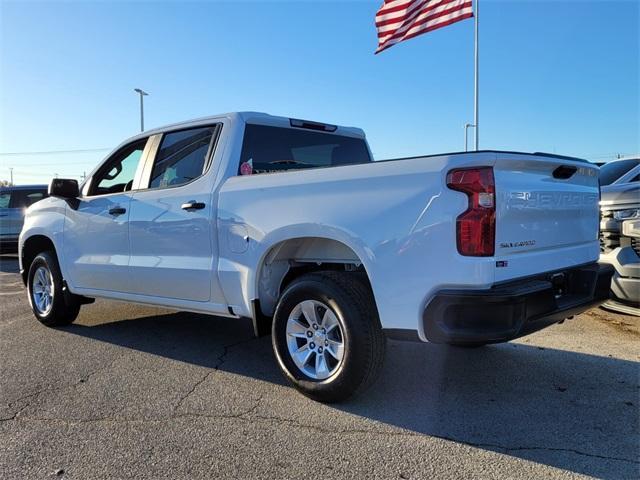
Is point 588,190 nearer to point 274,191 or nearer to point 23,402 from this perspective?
point 274,191

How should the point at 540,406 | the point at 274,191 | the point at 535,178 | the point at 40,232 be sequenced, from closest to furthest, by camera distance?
the point at 535,178 → the point at 540,406 → the point at 274,191 → the point at 40,232

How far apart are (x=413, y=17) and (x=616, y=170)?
5.85 meters

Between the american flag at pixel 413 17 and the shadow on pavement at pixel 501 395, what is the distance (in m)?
8.16

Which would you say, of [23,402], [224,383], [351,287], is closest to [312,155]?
[351,287]

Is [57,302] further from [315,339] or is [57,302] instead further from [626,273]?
[626,273]

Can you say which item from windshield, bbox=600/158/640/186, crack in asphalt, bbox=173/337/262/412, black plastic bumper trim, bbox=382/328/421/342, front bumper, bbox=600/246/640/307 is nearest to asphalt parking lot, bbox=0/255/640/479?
crack in asphalt, bbox=173/337/262/412

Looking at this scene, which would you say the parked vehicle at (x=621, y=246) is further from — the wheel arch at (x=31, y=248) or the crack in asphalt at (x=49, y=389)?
the wheel arch at (x=31, y=248)

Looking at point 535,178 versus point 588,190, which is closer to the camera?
point 535,178

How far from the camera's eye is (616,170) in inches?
283

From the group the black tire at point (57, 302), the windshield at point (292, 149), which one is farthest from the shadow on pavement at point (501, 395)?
the windshield at point (292, 149)

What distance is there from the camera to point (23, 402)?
377cm

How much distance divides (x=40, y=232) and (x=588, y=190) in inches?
218

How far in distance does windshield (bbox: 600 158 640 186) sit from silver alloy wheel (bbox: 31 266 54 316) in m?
7.04

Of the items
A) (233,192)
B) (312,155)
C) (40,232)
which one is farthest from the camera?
(40,232)
